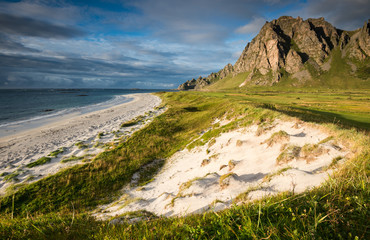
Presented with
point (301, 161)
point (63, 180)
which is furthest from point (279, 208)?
point (63, 180)

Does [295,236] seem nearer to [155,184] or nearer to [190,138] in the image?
[155,184]

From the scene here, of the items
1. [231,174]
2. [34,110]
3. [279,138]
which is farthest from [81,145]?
[34,110]

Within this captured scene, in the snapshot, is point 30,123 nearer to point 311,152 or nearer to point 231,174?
point 231,174

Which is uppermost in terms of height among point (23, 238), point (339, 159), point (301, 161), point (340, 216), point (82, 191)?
point (340, 216)

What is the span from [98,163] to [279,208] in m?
15.6

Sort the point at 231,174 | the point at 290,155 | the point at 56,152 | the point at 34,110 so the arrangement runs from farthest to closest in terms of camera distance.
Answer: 1. the point at 34,110
2. the point at 56,152
3. the point at 290,155
4. the point at 231,174

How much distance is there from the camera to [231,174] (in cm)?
787

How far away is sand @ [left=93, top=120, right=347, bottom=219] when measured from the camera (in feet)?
20.3

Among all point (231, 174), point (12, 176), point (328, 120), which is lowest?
point (12, 176)

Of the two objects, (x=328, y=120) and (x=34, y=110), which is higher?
(x=34, y=110)

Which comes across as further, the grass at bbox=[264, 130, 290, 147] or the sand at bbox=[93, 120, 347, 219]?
the grass at bbox=[264, 130, 290, 147]

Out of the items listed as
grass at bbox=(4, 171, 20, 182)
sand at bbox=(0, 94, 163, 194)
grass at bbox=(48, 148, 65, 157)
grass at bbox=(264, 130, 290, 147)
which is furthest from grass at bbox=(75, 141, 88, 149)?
grass at bbox=(264, 130, 290, 147)

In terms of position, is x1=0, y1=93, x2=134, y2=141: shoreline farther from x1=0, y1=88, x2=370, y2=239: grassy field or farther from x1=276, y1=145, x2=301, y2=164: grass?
x1=276, y1=145, x2=301, y2=164: grass

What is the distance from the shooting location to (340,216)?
2617 mm
